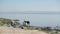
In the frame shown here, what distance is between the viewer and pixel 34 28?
8.34m

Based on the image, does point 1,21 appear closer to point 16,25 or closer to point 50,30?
point 16,25

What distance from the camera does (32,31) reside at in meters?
7.94

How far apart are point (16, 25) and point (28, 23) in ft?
2.89

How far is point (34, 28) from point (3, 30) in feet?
4.29

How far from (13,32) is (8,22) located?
6.17ft

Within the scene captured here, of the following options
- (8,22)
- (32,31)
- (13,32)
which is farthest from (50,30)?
(8,22)

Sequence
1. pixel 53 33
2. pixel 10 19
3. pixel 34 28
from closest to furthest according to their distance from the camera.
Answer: pixel 53 33 → pixel 34 28 → pixel 10 19

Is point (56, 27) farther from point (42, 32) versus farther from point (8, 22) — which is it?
point (8, 22)

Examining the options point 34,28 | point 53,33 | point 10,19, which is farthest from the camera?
point 10,19

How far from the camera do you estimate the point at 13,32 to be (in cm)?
766

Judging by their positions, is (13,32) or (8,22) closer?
(13,32)

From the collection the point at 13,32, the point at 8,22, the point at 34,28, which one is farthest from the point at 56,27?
the point at 8,22

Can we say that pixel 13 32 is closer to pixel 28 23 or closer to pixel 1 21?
pixel 28 23

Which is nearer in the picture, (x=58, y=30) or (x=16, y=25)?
(x=58, y=30)
